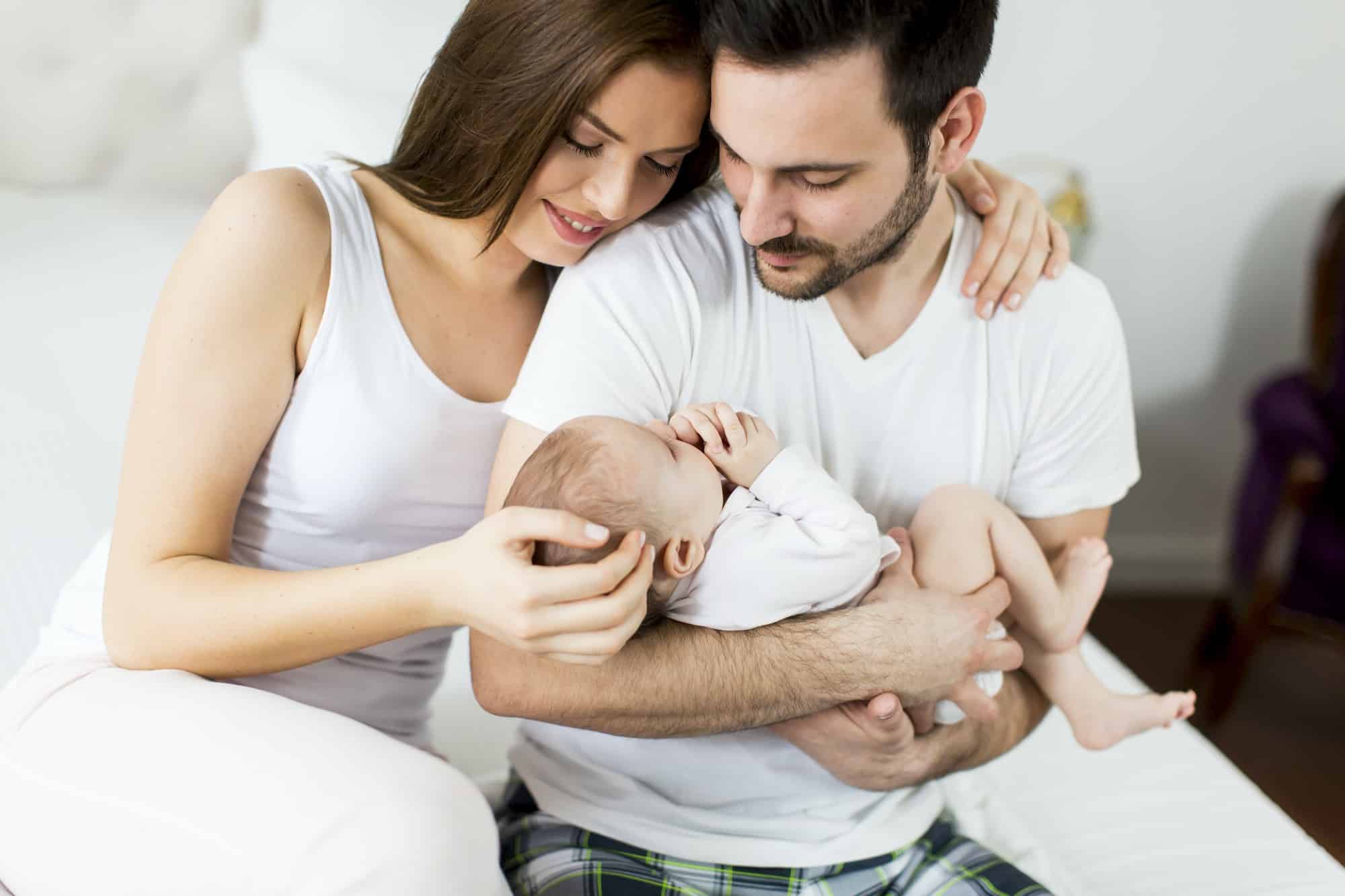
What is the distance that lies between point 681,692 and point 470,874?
0.30m

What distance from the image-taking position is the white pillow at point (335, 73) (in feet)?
7.23

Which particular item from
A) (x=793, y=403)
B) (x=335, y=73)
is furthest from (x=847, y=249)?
(x=335, y=73)

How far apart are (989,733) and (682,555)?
559 mm

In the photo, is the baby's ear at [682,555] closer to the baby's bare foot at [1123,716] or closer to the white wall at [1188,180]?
the baby's bare foot at [1123,716]

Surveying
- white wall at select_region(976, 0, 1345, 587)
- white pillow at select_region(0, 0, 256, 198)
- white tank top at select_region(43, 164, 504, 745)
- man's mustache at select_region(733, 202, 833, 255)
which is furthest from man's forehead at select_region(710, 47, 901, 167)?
white wall at select_region(976, 0, 1345, 587)

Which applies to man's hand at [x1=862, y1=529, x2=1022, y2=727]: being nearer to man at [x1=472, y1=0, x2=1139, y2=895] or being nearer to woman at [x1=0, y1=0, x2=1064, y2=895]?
man at [x1=472, y1=0, x2=1139, y2=895]

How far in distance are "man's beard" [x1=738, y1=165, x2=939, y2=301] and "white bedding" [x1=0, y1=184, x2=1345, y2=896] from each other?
85 centimetres

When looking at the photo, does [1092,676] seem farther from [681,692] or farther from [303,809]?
[303,809]

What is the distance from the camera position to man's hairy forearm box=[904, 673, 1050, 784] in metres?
1.46

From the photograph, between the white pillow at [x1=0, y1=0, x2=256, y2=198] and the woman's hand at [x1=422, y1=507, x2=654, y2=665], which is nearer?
the woman's hand at [x1=422, y1=507, x2=654, y2=665]

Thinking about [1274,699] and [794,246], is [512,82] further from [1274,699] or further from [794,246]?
[1274,699]

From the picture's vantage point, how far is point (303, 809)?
1.08 m

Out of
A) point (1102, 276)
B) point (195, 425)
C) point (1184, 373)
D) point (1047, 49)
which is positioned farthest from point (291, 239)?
point (1184, 373)

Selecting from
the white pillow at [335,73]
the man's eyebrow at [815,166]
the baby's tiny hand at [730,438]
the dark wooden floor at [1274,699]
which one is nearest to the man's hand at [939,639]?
the baby's tiny hand at [730,438]
